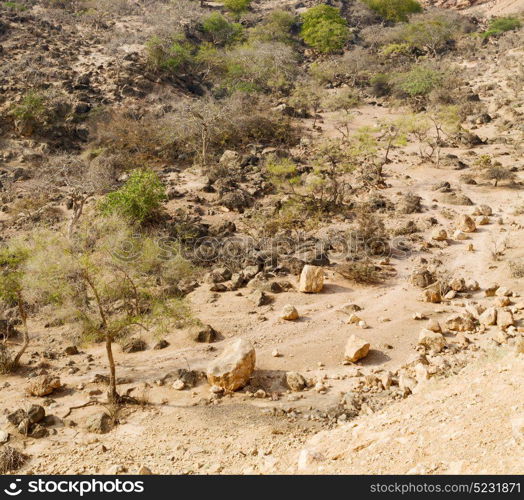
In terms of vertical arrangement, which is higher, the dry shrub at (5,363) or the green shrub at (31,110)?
the green shrub at (31,110)

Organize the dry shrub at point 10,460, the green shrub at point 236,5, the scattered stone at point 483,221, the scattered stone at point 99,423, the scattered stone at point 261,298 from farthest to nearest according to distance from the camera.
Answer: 1. the green shrub at point 236,5
2. the scattered stone at point 483,221
3. the scattered stone at point 261,298
4. the scattered stone at point 99,423
5. the dry shrub at point 10,460

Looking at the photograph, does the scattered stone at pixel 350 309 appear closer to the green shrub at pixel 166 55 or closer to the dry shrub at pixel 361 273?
the dry shrub at pixel 361 273

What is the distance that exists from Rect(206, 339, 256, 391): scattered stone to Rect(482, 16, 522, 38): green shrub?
48.1m

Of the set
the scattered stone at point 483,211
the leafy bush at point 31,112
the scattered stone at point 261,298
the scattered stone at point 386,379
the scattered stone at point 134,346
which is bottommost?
the scattered stone at point 134,346

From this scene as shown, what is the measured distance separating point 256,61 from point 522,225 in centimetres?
2630

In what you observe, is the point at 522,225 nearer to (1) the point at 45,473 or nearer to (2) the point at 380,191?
(2) the point at 380,191

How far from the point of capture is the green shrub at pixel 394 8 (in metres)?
51.7

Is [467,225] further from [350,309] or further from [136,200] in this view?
[136,200]

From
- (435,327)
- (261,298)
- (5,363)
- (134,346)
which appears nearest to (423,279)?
(435,327)

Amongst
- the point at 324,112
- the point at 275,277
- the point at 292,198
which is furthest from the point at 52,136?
the point at 324,112

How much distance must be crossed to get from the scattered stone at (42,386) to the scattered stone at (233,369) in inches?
136

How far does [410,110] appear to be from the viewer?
31.5m

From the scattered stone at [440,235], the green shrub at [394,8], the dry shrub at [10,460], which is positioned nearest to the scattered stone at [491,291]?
the scattered stone at [440,235]

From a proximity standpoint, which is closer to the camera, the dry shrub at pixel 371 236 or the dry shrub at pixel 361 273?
the dry shrub at pixel 361 273
